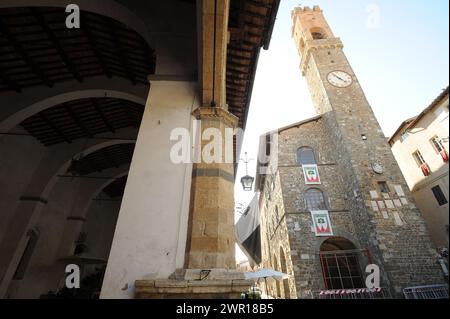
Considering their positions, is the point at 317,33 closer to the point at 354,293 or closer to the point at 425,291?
the point at 425,291

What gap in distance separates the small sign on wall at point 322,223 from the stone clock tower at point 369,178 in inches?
50.8

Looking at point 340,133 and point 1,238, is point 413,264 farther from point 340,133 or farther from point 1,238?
point 1,238

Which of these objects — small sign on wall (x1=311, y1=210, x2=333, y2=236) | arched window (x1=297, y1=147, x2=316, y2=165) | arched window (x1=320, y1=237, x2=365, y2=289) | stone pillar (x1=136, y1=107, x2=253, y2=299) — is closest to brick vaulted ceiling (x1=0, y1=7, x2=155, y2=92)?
stone pillar (x1=136, y1=107, x2=253, y2=299)

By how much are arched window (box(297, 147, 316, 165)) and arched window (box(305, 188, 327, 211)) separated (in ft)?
5.73

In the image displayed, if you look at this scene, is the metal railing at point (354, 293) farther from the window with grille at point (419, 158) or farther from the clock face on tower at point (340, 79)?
the clock face on tower at point (340, 79)

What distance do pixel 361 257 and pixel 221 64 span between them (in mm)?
11509

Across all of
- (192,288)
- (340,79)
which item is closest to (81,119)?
(192,288)

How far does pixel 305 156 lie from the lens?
44.0 ft

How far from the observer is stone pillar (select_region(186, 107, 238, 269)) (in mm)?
2553

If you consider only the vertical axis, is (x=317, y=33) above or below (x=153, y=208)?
above

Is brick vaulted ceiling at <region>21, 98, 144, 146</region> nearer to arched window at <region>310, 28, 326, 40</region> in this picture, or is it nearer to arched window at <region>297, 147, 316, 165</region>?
arched window at <region>297, 147, 316, 165</region>

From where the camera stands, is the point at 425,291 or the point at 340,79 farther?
the point at 340,79

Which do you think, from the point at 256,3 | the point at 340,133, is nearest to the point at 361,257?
the point at 340,133

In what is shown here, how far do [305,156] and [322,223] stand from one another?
4.14 meters
